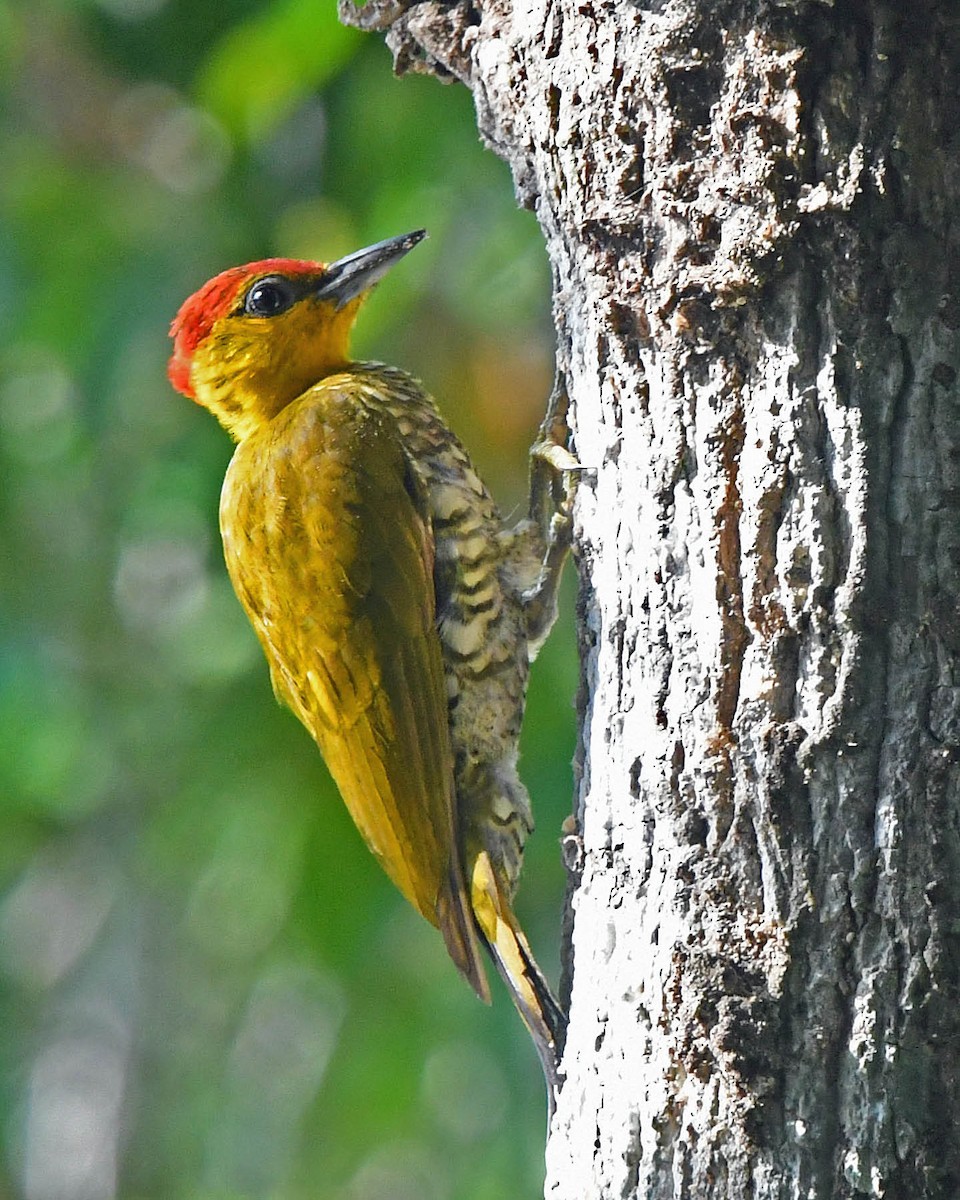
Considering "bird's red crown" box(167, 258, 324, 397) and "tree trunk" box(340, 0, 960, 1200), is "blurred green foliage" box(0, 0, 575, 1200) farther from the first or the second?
"tree trunk" box(340, 0, 960, 1200)

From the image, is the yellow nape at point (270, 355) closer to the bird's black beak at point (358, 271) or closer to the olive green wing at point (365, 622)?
the bird's black beak at point (358, 271)

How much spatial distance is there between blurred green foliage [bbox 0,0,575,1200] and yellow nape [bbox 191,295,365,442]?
2.28 feet

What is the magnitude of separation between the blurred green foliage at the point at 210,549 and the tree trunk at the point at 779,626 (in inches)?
96.0

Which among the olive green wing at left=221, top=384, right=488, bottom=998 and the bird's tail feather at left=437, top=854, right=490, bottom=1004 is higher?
the olive green wing at left=221, top=384, right=488, bottom=998

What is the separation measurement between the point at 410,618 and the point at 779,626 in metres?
1.43

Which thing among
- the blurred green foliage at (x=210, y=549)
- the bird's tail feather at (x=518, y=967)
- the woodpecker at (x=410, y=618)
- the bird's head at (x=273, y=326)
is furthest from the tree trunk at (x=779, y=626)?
the blurred green foliage at (x=210, y=549)

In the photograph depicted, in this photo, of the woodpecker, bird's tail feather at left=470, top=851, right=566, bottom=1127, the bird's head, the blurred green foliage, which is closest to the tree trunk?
bird's tail feather at left=470, top=851, right=566, bottom=1127

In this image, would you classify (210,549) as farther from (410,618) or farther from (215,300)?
(410,618)

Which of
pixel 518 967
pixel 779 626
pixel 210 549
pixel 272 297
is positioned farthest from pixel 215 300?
pixel 779 626

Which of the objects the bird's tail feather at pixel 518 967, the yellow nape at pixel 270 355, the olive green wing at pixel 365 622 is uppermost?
the yellow nape at pixel 270 355

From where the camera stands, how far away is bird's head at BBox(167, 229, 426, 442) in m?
4.21

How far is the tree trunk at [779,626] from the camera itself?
2.18m

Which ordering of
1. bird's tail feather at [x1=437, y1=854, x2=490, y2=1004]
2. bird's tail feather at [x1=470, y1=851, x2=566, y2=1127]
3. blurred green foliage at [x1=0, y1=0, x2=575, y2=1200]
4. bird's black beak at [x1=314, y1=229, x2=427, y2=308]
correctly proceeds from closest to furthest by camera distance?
bird's tail feather at [x1=470, y1=851, x2=566, y2=1127]
bird's tail feather at [x1=437, y1=854, x2=490, y2=1004]
bird's black beak at [x1=314, y1=229, x2=427, y2=308]
blurred green foliage at [x1=0, y1=0, x2=575, y2=1200]

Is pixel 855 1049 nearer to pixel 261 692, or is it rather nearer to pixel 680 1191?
pixel 680 1191
